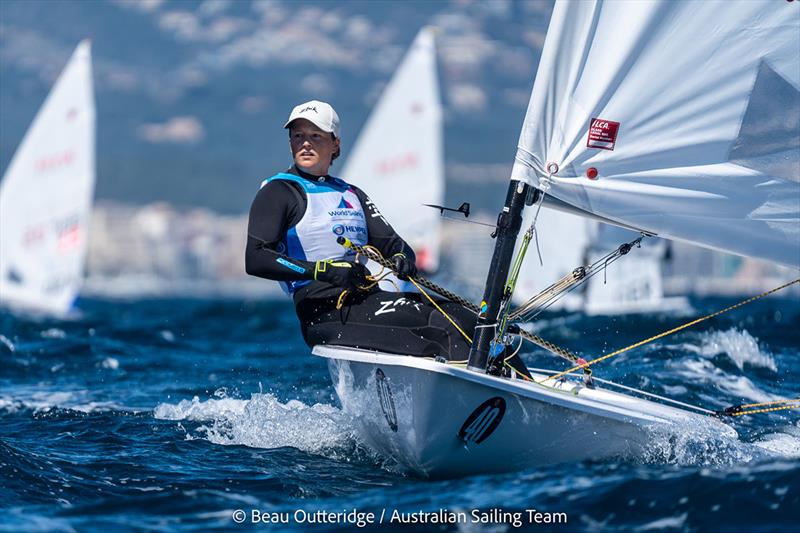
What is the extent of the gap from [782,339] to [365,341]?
6697mm

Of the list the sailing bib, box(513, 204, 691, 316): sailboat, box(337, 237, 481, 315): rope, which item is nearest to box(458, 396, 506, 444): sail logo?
box(337, 237, 481, 315): rope

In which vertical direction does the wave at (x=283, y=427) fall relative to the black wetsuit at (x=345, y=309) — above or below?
below

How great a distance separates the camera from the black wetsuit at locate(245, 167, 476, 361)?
4.57m

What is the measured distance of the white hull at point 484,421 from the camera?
4.09m

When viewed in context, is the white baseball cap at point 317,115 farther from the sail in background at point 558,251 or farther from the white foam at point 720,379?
the sail in background at point 558,251

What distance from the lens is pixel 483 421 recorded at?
4.14 m

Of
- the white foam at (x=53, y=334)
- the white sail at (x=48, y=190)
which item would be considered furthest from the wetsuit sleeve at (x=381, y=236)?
the white sail at (x=48, y=190)

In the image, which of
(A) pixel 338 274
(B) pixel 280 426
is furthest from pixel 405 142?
(A) pixel 338 274

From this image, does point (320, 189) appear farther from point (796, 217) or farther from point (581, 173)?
point (796, 217)

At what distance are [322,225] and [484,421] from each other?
120cm

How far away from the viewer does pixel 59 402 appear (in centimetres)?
663

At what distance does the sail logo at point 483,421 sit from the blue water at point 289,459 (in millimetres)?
172

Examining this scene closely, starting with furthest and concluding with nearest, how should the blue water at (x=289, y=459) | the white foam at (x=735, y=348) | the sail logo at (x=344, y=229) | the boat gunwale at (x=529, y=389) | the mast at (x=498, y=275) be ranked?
the white foam at (x=735, y=348), the sail logo at (x=344, y=229), the mast at (x=498, y=275), the boat gunwale at (x=529, y=389), the blue water at (x=289, y=459)

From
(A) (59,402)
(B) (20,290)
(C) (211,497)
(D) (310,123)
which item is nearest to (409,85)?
(B) (20,290)
